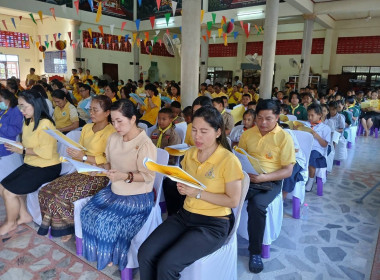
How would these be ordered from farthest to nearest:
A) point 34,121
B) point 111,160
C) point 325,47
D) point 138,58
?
point 138,58 → point 325,47 → point 34,121 → point 111,160

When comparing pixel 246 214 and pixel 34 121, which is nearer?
pixel 246 214

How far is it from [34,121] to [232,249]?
196 centimetres

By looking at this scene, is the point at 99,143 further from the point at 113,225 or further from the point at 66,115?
the point at 66,115

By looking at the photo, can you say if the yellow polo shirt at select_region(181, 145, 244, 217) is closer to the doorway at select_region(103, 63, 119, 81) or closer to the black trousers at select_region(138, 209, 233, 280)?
the black trousers at select_region(138, 209, 233, 280)

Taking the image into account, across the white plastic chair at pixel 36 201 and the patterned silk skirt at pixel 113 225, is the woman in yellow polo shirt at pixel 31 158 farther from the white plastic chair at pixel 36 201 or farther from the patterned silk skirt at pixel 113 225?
the patterned silk skirt at pixel 113 225

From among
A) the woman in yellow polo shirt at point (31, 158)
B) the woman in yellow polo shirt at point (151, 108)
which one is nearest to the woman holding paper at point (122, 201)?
the woman in yellow polo shirt at point (31, 158)

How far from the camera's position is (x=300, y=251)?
234cm

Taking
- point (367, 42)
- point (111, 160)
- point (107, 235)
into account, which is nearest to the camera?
point (107, 235)

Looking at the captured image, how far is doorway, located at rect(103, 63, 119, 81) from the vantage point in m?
14.2

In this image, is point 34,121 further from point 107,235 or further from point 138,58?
point 138,58

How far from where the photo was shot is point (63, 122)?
3.79m

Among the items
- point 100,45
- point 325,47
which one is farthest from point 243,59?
point 100,45

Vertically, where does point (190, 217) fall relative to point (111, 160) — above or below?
below

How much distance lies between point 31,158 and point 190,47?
396 centimetres
